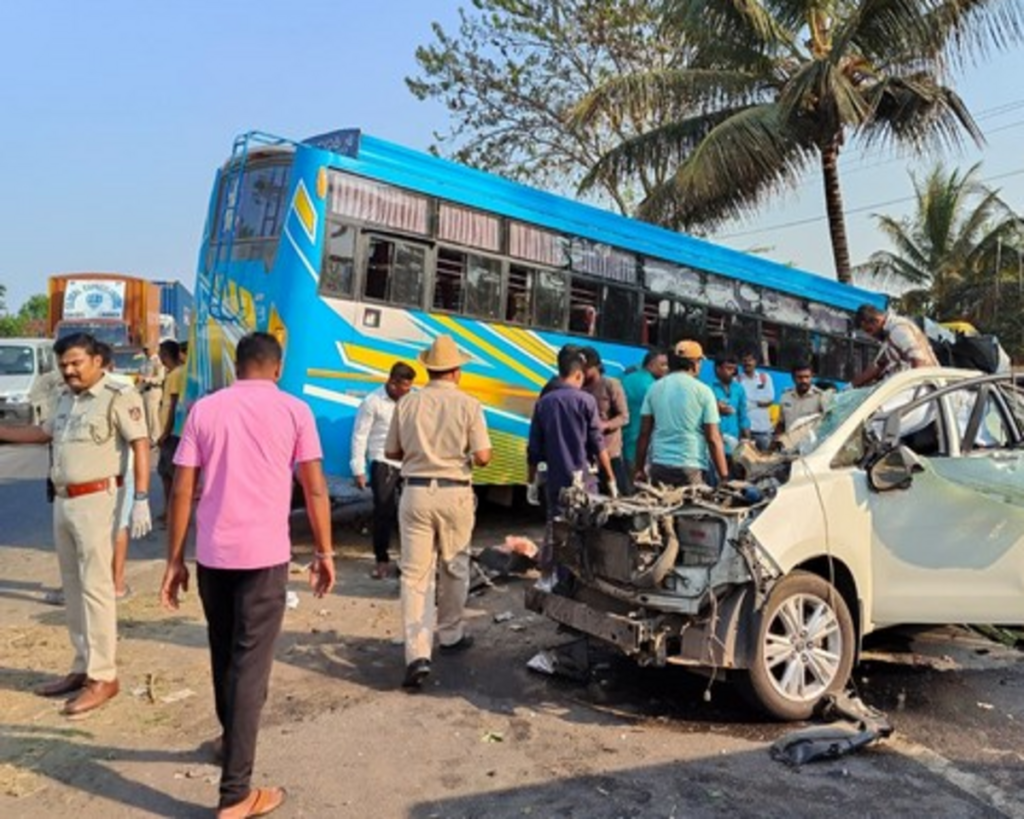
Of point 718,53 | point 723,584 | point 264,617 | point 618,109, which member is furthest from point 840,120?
point 264,617

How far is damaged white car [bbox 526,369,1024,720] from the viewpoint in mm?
4547

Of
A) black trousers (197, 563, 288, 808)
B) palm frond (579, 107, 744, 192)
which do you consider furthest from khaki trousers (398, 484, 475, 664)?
palm frond (579, 107, 744, 192)

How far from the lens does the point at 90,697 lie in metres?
4.81

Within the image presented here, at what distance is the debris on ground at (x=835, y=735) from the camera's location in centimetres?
417

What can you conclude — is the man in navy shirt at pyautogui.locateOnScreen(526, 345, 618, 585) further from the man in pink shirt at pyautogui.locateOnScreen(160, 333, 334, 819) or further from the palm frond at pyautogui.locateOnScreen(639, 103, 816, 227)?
the palm frond at pyautogui.locateOnScreen(639, 103, 816, 227)

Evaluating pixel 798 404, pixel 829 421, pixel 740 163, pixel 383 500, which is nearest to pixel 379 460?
pixel 383 500

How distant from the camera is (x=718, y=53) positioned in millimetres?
15508

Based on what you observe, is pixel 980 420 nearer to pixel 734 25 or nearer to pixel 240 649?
pixel 240 649

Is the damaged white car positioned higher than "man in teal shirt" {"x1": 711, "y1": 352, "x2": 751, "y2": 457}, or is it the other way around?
"man in teal shirt" {"x1": 711, "y1": 352, "x2": 751, "y2": 457}

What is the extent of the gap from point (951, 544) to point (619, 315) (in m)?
6.41

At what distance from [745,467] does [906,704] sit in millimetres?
1543

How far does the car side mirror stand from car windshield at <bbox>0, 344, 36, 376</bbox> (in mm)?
19983

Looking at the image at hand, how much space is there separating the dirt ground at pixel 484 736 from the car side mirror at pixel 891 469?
122 cm

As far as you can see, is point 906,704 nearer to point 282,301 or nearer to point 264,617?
point 264,617
